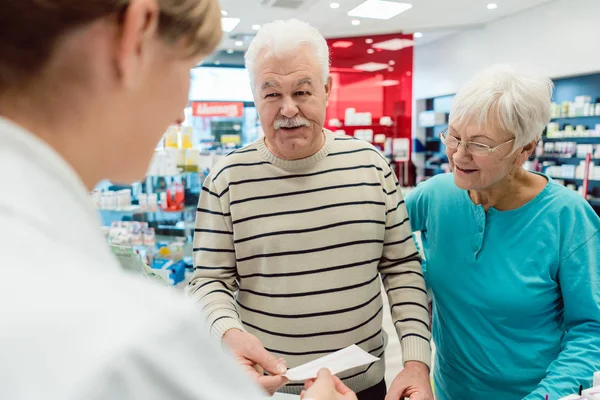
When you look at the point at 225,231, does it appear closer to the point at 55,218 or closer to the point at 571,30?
the point at 55,218

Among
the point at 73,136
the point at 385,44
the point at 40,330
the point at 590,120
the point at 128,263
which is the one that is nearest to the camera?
the point at 40,330

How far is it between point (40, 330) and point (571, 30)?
960 cm

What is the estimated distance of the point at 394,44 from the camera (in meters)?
9.95

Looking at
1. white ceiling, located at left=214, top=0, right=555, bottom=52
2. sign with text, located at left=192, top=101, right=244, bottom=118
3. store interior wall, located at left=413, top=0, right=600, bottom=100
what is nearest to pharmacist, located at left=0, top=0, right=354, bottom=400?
sign with text, located at left=192, top=101, right=244, bottom=118

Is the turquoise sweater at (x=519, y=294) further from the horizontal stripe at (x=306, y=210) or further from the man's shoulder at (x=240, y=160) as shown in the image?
the man's shoulder at (x=240, y=160)

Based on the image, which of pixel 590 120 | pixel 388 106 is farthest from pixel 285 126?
pixel 388 106

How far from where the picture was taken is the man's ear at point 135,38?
463 millimetres

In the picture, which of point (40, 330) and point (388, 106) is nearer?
point (40, 330)

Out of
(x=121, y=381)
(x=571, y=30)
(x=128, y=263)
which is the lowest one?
(x=128, y=263)

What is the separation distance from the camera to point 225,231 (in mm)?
1615

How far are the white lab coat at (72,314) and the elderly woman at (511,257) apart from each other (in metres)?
1.30

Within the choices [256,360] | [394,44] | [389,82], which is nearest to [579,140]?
[389,82]

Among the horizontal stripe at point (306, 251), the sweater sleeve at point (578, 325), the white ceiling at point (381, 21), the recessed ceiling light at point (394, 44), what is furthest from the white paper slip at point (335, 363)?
the recessed ceiling light at point (394, 44)

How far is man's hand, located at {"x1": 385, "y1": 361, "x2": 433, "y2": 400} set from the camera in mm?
1357
